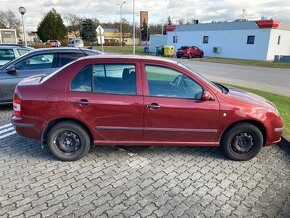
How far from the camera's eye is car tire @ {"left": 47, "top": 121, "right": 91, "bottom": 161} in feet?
12.4

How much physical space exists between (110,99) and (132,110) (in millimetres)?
367

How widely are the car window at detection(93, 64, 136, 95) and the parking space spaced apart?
1.14 metres

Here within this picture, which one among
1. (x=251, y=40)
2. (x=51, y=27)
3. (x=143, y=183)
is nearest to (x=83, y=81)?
(x=143, y=183)

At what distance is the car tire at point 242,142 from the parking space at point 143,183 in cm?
15

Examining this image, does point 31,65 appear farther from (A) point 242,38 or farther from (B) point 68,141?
(A) point 242,38

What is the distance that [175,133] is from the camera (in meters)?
3.83

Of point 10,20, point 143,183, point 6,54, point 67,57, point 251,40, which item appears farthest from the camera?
point 10,20

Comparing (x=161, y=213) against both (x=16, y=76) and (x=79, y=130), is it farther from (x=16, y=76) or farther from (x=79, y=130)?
(x=16, y=76)

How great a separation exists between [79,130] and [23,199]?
1.22 meters

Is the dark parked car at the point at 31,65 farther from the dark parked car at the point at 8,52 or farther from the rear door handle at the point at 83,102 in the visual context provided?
the rear door handle at the point at 83,102

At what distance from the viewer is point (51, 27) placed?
47594 millimetres

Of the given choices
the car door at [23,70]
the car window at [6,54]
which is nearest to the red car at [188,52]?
the car window at [6,54]

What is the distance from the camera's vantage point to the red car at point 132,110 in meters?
3.68

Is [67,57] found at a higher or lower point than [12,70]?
higher
